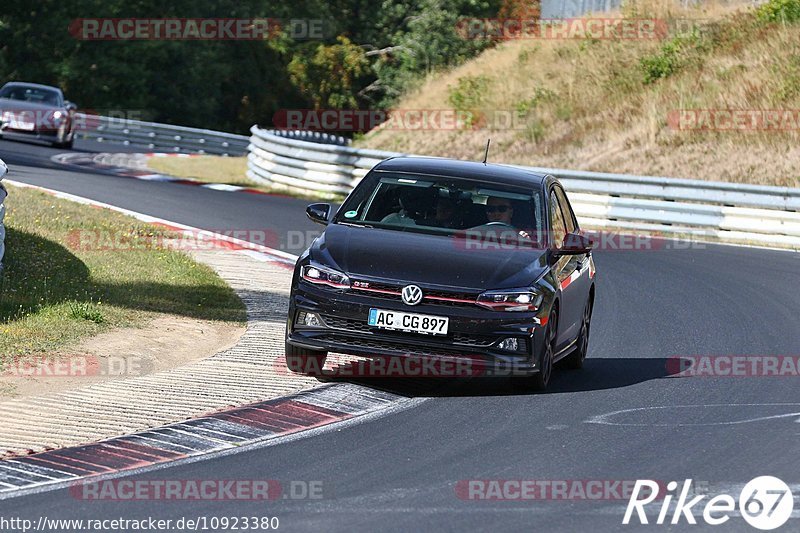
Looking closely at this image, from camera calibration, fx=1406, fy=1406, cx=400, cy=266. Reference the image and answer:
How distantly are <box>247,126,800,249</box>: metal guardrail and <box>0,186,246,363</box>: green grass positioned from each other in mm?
9533

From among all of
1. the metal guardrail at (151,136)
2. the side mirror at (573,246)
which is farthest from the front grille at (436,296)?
the metal guardrail at (151,136)

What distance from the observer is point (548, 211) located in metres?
11.0

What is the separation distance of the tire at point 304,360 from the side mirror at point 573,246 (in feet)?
6.38

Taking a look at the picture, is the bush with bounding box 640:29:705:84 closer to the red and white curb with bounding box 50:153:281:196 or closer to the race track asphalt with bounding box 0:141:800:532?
the red and white curb with bounding box 50:153:281:196

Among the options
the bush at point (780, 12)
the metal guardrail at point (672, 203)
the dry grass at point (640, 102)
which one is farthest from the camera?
the bush at point (780, 12)

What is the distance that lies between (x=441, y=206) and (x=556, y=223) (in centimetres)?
99

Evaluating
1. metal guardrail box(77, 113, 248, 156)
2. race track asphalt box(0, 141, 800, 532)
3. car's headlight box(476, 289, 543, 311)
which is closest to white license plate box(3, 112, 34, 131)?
metal guardrail box(77, 113, 248, 156)

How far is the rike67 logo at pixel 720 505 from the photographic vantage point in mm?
6777

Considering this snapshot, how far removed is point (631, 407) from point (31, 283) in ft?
20.1

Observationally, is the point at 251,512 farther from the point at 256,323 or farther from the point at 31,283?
the point at 31,283

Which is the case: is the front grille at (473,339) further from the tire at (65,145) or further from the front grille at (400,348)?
the tire at (65,145)

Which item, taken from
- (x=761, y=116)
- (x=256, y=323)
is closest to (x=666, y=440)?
(x=256, y=323)

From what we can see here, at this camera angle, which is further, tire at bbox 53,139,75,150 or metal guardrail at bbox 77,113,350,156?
metal guardrail at bbox 77,113,350,156

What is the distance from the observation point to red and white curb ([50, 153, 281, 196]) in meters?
29.0
